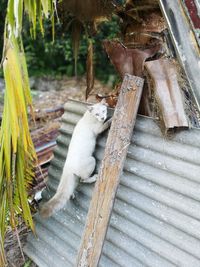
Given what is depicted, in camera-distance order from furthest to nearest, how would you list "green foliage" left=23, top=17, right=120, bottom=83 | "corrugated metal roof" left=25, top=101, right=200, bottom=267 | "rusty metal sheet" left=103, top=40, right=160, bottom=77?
"green foliage" left=23, top=17, right=120, bottom=83 → "rusty metal sheet" left=103, top=40, right=160, bottom=77 → "corrugated metal roof" left=25, top=101, right=200, bottom=267

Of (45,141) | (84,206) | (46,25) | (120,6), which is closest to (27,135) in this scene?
(84,206)

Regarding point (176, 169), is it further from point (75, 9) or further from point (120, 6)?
point (75, 9)

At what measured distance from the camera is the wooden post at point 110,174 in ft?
7.55

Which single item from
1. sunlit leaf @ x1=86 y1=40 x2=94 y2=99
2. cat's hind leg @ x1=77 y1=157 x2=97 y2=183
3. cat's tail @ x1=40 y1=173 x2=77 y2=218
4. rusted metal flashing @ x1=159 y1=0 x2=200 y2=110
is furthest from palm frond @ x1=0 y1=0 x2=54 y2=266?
sunlit leaf @ x1=86 y1=40 x2=94 y2=99

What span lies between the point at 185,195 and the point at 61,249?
1.06m

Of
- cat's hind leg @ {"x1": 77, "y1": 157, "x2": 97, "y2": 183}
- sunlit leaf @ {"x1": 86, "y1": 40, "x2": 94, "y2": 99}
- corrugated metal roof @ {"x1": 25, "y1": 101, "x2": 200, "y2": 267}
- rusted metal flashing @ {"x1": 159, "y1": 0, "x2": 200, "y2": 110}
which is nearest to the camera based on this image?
corrugated metal roof @ {"x1": 25, "y1": 101, "x2": 200, "y2": 267}

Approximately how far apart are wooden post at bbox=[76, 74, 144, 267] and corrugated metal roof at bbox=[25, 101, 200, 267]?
10cm

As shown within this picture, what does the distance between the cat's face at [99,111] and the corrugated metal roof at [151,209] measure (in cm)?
17

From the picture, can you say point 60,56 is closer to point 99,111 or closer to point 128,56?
point 99,111

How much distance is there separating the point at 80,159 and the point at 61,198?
0.31 meters

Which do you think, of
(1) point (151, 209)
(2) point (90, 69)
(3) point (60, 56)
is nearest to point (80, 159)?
(1) point (151, 209)

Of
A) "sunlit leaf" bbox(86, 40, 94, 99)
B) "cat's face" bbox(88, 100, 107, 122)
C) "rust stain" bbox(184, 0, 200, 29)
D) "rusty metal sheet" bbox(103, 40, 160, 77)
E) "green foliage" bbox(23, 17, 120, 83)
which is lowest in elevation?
"green foliage" bbox(23, 17, 120, 83)

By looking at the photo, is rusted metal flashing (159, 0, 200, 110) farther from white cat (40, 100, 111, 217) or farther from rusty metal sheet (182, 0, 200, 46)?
white cat (40, 100, 111, 217)

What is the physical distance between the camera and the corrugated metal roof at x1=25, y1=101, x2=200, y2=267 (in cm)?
217
